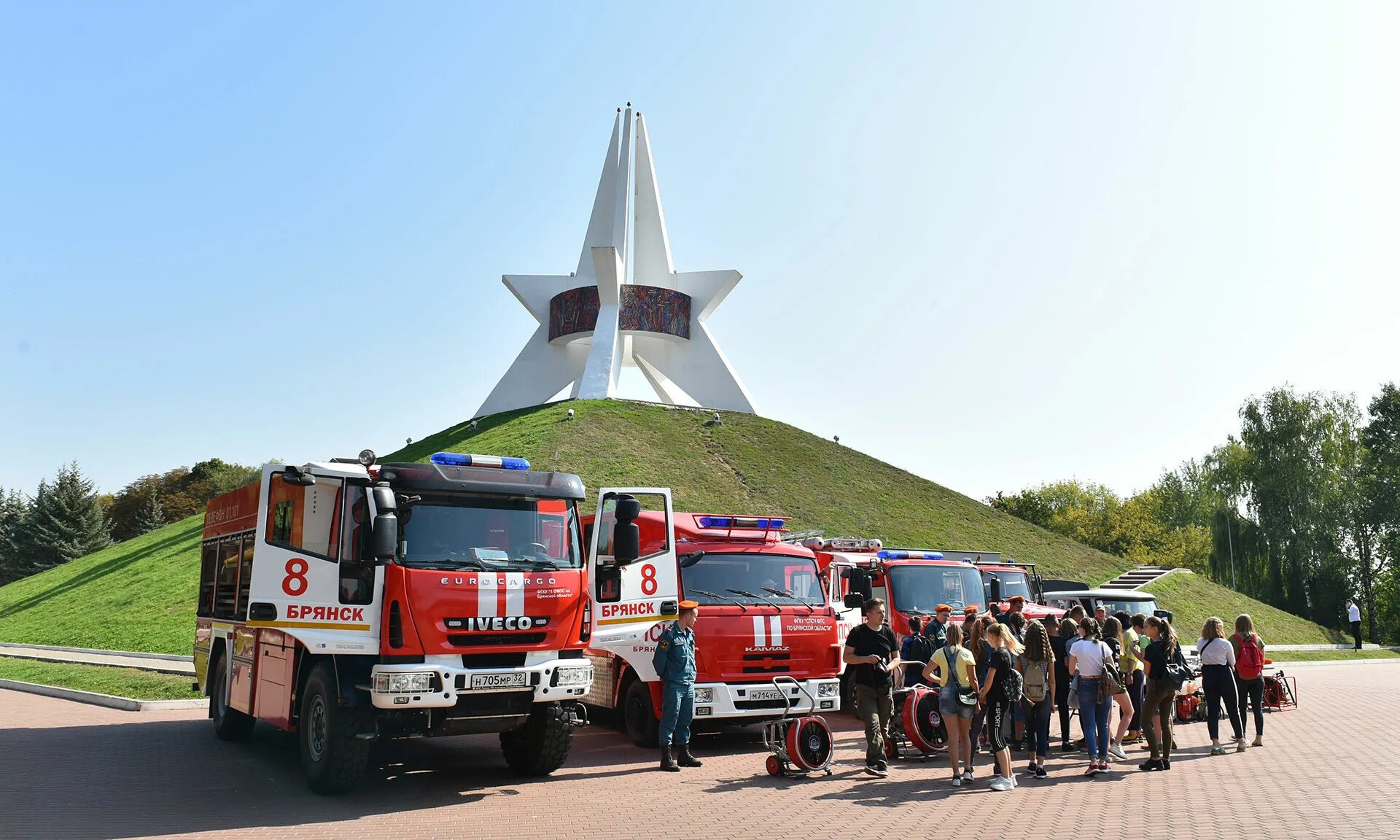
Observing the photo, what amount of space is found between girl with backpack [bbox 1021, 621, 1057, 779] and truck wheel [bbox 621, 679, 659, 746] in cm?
410

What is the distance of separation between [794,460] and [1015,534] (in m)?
10.9

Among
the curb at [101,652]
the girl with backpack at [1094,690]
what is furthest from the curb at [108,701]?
the girl with backpack at [1094,690]

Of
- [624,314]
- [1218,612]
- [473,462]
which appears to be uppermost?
[624,314]

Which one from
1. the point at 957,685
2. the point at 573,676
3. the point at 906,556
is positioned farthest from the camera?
the point at 906,556

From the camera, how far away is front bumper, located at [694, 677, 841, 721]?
37.2ft

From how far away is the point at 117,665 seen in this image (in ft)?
72.9

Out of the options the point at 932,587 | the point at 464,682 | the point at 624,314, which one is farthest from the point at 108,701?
the point at 624,314

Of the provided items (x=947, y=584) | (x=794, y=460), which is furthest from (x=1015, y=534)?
(x=947, y=584)

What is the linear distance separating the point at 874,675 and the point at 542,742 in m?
3.37

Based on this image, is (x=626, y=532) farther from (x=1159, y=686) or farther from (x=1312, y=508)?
(x=1312, y=508)

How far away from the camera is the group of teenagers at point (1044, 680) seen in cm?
969

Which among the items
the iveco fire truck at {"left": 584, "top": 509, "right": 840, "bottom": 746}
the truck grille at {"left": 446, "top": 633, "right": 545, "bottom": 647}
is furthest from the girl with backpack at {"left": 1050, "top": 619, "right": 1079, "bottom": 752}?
the truck grille at {"left": 446, "top": 633, "right": 545, "bottom": 647}

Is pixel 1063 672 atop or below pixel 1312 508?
below

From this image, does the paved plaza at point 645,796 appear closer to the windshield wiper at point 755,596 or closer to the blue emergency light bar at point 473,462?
the windshield wiper at point 755,596
